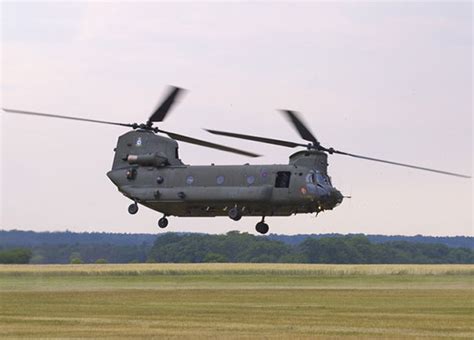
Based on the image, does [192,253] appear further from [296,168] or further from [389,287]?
[296,168]

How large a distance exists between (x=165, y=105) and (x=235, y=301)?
1637 cm

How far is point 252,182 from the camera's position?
2564 inches

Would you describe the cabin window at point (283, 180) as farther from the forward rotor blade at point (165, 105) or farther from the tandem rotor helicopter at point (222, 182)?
the forward rotor blade at point (165, 105)

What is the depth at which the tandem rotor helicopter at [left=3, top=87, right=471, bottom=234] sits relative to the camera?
64750 mm

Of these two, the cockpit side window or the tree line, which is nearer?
the cockpit side window

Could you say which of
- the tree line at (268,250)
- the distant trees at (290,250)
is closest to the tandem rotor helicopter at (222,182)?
the tree line at (268,250)

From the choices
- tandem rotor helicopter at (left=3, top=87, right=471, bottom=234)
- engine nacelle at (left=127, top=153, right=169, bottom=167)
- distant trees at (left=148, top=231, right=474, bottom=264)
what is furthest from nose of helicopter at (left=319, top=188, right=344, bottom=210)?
distant trees at (left=148, top=231, right=474, bottom=264)

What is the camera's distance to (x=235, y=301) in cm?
7988

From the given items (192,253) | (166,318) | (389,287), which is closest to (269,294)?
(389,287)

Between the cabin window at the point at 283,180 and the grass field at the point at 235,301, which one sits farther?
the cabin window at the point at 283,180

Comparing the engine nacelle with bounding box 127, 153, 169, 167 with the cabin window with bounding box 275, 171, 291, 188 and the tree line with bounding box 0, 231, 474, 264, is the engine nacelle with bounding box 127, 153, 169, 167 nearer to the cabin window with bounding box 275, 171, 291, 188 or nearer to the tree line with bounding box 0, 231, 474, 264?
the cabin window with bounding box 275, 171, 291, 188

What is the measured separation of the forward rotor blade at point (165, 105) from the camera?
6750 centimetres

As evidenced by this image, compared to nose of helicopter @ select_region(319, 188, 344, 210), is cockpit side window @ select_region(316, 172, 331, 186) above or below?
above

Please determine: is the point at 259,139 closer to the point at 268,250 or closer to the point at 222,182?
the point at 222,182
